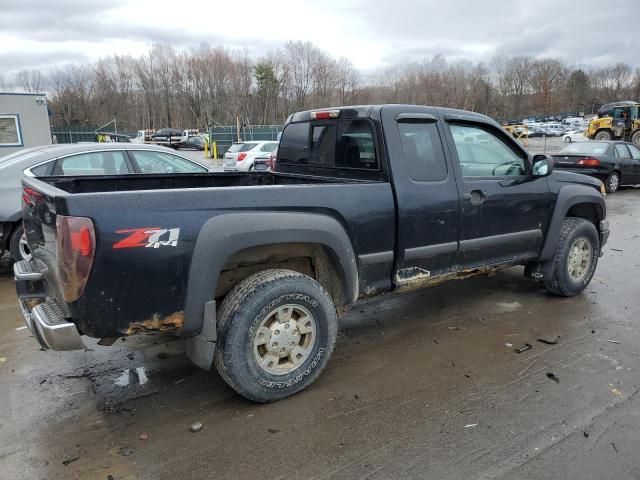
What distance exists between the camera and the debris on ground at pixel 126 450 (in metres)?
2.79

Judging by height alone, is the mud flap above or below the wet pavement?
above

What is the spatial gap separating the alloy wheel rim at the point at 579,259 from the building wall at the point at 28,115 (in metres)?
15.7

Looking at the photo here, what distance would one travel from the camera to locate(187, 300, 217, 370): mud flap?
3.01m

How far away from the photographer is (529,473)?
2.62 metres

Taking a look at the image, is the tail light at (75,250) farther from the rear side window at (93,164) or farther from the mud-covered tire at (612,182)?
the mud-covered tire at (612,182)

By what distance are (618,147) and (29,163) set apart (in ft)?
51.8

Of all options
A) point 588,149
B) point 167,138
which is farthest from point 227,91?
point 588,149

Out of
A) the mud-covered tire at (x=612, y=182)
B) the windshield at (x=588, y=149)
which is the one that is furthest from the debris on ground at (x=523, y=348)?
the mud-covered tire at (x=612, y=182)

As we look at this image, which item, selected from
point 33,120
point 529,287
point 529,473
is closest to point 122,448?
point 529,473

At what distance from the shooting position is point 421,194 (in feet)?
12.8

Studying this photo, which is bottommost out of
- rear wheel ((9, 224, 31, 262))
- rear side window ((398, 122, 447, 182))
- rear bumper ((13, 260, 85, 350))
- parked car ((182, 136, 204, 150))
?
parked car ((182, 136, 204, 150))

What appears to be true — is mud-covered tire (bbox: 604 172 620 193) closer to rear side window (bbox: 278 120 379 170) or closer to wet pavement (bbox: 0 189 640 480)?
wet pavement (bbox: 0 189 640 480)

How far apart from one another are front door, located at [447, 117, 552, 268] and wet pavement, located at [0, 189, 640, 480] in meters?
0.75

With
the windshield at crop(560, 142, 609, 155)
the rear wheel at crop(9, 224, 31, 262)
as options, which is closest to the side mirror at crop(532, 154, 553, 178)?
the rear wheel at crop(9, 224, 31, 262)
